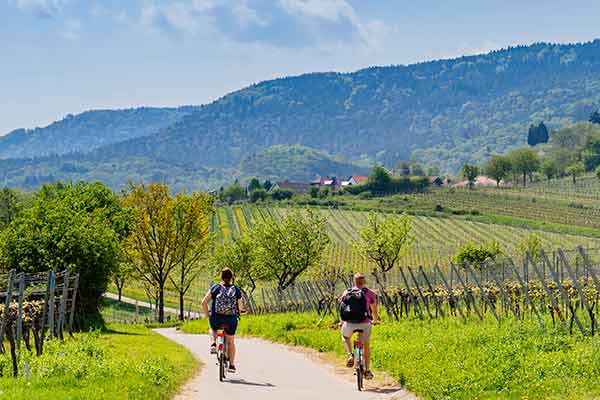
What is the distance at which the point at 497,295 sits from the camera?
113 ft

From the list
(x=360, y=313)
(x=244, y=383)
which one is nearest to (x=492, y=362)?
(x=360, y=313)

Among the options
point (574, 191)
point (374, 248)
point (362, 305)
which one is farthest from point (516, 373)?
point (574, 191)

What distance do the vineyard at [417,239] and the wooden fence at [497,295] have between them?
38.5 meters

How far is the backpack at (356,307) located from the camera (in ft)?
54.4

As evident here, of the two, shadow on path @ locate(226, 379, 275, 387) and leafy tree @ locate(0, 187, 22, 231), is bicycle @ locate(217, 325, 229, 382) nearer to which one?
shadow on path @ locate(226, 379, 275, 387)

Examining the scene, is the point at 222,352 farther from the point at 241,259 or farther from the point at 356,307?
the point at 241,259

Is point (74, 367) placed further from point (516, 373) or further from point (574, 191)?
point (574, 191)

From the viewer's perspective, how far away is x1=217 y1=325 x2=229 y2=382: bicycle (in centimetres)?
1728

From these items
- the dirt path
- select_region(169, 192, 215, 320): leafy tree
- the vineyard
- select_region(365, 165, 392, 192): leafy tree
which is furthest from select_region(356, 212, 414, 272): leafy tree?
select_region(365, 165, 392, 192): leafy tree

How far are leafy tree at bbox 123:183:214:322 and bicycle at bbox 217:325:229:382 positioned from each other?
43545 mm

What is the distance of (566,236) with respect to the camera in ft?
368

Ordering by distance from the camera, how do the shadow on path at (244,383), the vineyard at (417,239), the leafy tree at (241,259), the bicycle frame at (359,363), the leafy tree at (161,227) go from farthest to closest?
the vineyard at (417,239)
the leafy tree at (241,259)
the leafy tree at (161,227)
the shadow on path at (244,383)
the bicycle frame at (359,363)

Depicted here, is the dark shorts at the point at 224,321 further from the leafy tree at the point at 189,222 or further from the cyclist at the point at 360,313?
the leafy tree at the point at 189,222

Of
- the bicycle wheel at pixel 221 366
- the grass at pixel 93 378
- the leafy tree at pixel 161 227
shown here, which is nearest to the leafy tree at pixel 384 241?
the leafy tree at pixel 161 227
